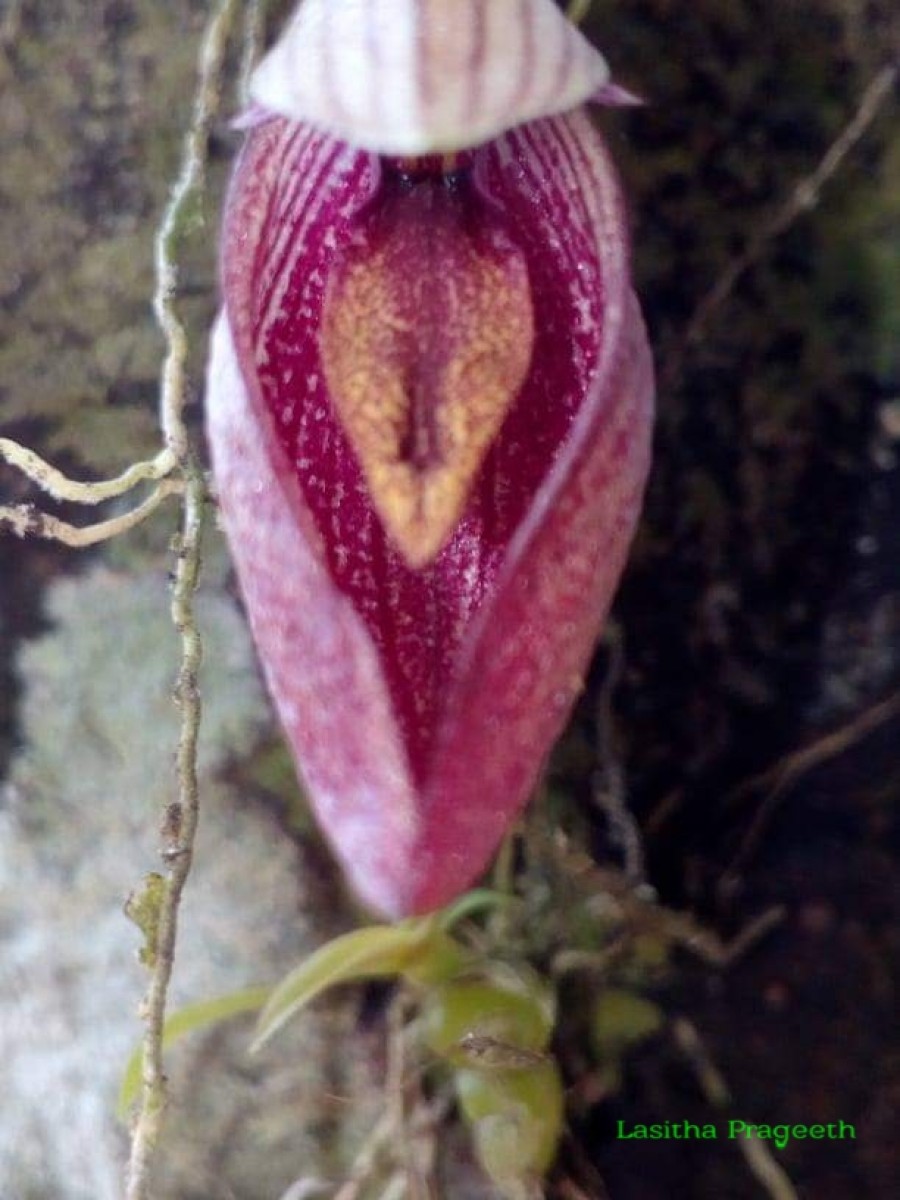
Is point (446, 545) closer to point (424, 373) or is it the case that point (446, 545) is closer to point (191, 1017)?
point (424, 373)

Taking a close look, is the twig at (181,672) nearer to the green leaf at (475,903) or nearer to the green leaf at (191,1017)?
the green leaf at (191,1017)

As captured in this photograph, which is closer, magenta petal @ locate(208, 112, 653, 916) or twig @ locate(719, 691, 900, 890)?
magenta petal @ locate(208, 112, 653, 916)

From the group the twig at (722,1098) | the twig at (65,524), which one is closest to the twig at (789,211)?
the twig at (65,524)

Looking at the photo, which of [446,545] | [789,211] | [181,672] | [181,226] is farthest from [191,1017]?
[789,211]

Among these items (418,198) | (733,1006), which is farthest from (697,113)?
(733,1006)

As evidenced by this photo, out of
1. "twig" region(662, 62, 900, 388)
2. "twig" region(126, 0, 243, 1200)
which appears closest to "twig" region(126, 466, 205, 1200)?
"twig" region(126, 0, 243, 1200)

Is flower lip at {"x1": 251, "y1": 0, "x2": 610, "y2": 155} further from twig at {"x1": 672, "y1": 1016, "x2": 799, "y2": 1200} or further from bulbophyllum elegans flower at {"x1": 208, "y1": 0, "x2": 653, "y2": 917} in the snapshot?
twig at {"x1": 672, "y1": 1016, "x2": 799, "y2": 1200}
